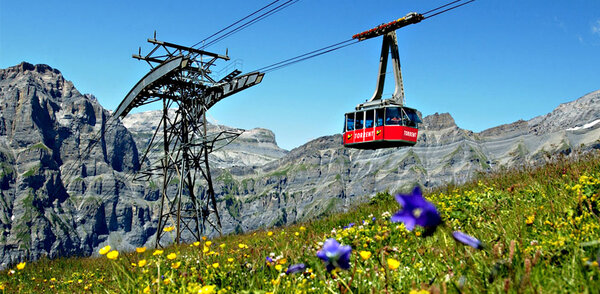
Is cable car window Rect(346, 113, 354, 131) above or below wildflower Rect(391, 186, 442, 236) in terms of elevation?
above

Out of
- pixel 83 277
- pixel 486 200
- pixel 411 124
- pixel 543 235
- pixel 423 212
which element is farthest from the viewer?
pixel 411 124

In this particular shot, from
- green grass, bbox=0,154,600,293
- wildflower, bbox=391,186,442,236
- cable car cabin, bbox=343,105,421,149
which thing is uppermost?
cable car cabin, bbox=343,105,421,149

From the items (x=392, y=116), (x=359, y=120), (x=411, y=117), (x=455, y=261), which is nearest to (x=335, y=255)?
(x=455, y=261)

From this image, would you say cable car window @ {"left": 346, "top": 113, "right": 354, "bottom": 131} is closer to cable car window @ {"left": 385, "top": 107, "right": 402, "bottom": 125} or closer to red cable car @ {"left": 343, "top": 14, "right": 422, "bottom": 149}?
red cable car @ {"left": 343, "top": 14, "right": 422, "bottom": 149}

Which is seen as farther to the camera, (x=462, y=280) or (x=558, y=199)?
(x=558, y=199)

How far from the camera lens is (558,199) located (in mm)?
6633

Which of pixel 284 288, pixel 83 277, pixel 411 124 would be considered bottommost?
pixel 83 277

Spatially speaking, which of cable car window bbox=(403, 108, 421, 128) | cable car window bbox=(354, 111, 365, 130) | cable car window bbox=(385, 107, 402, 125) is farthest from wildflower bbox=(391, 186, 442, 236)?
cable car window bbox=(354, 111, 365, 130)

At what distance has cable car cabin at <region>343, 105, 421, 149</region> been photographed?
69.5ft

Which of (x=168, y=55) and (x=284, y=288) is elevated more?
(x=168, y=55)

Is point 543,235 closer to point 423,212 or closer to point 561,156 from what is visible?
point 423,212

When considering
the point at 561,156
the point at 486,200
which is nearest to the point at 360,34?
the point at 561,156

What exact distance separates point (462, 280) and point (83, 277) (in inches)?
421

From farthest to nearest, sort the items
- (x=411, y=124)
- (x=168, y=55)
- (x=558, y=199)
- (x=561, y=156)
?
(x=168, y=55)
(x=411, y=124)
(x=561, y=156)
(x=558, y=199)
